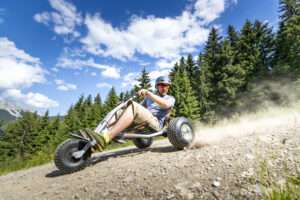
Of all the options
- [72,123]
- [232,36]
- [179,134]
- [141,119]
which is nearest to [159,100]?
[141,119]

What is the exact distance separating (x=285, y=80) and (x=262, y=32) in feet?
26.8

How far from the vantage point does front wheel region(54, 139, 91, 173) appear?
2.87m

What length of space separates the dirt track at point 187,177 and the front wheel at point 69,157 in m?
0.12

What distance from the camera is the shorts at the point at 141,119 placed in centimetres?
358

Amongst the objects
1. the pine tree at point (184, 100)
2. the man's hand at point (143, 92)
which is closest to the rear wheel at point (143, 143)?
the man's hand at point (143, 92)

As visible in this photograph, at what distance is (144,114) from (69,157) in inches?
56.5

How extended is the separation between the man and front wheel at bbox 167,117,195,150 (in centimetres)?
48

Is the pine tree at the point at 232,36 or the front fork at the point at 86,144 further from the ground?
the pine tree at the point at 232,36

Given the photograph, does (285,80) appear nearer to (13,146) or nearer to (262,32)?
(262,32)

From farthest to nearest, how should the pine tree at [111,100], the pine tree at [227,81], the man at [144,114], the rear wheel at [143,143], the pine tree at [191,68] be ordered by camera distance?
the pine tree at [111,100], the pine tree at [191,68], the pine tree at [227,81], the rear wheel at [143,143], the man at [144,114]

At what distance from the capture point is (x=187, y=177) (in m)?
2.18

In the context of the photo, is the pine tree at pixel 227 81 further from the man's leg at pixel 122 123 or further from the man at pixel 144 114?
the man's leg at pixel 122 123

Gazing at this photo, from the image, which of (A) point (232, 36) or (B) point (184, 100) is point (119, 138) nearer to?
(B) point (184, 100)

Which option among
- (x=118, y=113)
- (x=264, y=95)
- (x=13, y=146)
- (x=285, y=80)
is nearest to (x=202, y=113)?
(x=264, y=95)
